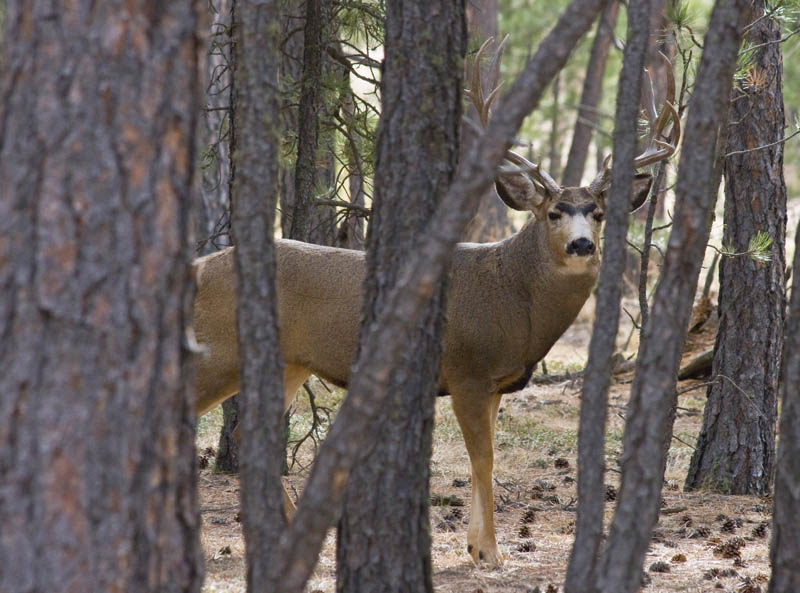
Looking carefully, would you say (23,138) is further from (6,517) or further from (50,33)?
(6,517)

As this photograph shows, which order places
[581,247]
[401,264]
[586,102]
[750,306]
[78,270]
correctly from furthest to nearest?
[586,102]
[750,306]
[581,247]
[401,264]
[78,270]

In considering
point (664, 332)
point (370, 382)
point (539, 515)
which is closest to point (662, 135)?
point (539, 515)

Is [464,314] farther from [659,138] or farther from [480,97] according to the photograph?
[659,138]

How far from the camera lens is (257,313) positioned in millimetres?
2988

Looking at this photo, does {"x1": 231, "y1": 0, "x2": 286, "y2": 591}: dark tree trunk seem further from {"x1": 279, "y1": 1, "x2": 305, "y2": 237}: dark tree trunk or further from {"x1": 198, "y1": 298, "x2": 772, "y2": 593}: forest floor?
{"x1": 279, "y1": 1, "x2": 305, "y2": 237}: dark tree trunk

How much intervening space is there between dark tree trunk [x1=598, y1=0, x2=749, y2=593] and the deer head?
3.11 metres

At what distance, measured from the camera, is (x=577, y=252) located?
6281 millimetres

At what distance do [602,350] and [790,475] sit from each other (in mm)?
734

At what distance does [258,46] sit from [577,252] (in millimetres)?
3577

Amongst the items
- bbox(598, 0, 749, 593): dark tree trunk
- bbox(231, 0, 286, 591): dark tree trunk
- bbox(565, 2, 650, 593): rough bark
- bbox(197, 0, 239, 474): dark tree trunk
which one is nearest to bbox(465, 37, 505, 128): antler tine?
bbox(197, 0, 239, 474): dark tree trunk

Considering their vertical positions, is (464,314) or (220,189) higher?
(220,189)

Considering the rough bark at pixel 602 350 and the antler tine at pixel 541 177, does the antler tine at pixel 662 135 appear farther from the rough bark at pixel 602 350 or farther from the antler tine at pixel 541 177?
the rough bark at pixel 602 350

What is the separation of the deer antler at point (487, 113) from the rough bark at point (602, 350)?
3.05 meters

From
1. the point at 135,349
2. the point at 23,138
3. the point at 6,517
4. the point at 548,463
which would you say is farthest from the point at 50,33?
the point at 548,463
